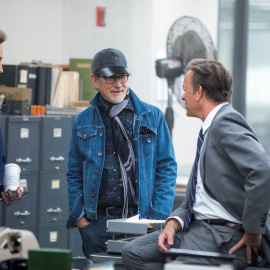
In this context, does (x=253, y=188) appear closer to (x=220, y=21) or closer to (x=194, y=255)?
(x=194, y=255)

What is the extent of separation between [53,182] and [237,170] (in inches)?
140

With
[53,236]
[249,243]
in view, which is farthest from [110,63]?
[53,236]

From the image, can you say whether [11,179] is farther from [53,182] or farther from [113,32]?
[113,32]

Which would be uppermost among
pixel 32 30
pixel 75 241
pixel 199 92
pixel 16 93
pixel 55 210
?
pixel 32 30

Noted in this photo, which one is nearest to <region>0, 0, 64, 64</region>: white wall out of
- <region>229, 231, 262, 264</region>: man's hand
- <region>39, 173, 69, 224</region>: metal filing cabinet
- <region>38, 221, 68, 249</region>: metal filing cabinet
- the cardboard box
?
the cardboard box

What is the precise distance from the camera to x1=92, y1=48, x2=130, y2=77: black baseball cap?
11.3ft

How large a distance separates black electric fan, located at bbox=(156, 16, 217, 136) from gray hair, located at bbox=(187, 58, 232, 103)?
3729 millimetres

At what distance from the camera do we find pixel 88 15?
7.04 metres

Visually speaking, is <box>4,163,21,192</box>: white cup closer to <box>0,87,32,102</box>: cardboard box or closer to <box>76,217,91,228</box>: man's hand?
<box>76,217,91,228</box>: man's hand

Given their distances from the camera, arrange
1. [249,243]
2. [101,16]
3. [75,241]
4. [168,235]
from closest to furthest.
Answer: [249,243]
[168,235]
[75,241]
[101,16]

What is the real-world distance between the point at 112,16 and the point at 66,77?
2.85ft

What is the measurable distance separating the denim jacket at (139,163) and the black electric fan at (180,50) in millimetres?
3049

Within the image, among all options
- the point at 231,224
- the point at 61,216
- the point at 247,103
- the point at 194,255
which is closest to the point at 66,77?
the point at 61,216

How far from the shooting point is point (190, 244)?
9.00 feet
